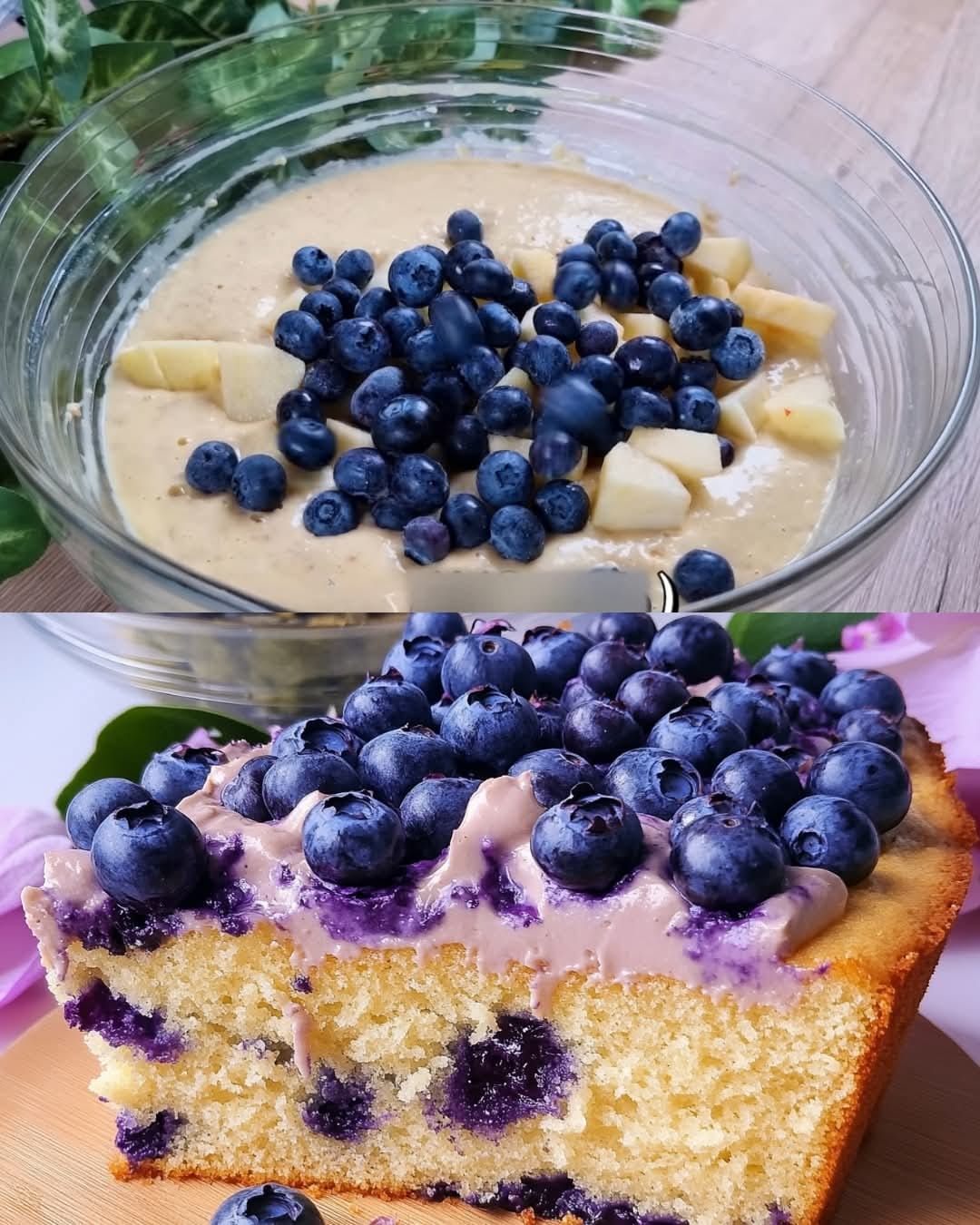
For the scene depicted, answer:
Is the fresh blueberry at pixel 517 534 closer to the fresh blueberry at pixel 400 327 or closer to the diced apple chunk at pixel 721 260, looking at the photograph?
the fresh blueberry at pixel 400 327

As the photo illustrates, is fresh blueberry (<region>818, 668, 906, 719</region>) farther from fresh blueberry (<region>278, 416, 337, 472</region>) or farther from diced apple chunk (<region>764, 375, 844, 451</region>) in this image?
fresh blueberry (<region>278, 416, 337, 472</region>)

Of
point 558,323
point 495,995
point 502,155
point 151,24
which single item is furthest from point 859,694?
point 151,24

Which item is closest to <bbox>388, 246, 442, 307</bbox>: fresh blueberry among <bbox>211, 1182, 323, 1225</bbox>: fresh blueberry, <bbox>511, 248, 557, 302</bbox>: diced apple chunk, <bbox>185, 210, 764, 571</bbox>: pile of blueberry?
<bbox>185, 210, 764, 571</bbox>: pile of blueberry

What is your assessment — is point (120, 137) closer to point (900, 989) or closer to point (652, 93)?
point (652, 93)

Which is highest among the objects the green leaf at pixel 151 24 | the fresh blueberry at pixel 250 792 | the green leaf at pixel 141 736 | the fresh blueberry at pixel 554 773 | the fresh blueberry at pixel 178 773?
the green leaf at pixel 151 24

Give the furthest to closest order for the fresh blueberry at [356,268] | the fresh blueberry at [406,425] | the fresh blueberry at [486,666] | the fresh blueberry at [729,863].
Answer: the fresh blueberry at [356,268]
the fresh blueberry at [406,425]
the fresh blueberry at [486,666]
the fresh blueberry at [729,863]

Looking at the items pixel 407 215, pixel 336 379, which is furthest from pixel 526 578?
pixel 407 215

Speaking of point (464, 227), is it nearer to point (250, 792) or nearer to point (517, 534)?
point (517, 534)

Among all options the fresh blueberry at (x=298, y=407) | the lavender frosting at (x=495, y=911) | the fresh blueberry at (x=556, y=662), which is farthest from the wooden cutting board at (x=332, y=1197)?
the fresh blueberry at (x=298, y=407)
